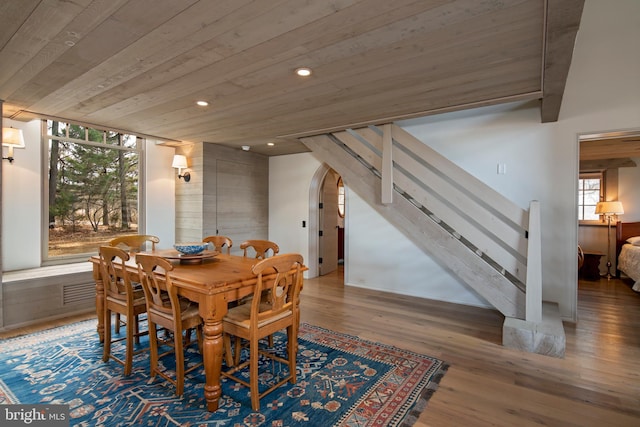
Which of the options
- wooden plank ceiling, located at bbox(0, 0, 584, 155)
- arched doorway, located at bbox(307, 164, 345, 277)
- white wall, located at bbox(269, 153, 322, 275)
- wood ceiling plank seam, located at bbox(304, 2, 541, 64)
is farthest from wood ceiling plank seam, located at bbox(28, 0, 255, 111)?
arched doorway, located at bbox(307, 164, 345, 277)

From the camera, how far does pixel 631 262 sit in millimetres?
5121

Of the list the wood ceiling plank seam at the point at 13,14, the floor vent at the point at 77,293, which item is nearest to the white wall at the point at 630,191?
the wood ceiling plank seam at the point at 13,14

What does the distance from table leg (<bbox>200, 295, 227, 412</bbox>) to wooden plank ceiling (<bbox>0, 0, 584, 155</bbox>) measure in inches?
67.7

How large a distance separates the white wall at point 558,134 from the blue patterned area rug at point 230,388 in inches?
82.1

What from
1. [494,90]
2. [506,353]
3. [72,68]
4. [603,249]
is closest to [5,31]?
[72,68]

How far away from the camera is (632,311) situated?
397 cm

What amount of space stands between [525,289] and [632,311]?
226 cm

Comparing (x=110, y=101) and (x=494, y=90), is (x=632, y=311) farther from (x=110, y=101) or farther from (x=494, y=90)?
(x=110, y=101)

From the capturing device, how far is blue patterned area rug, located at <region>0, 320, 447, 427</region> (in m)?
1.93

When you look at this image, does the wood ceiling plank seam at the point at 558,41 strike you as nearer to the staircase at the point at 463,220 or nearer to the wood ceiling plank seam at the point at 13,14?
the staircase at the point at 463,220

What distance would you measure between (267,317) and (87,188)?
3.89 m

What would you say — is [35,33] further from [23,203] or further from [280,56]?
[23,203]

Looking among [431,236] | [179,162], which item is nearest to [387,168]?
[431,236]

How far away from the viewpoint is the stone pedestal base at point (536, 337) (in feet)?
8.96
